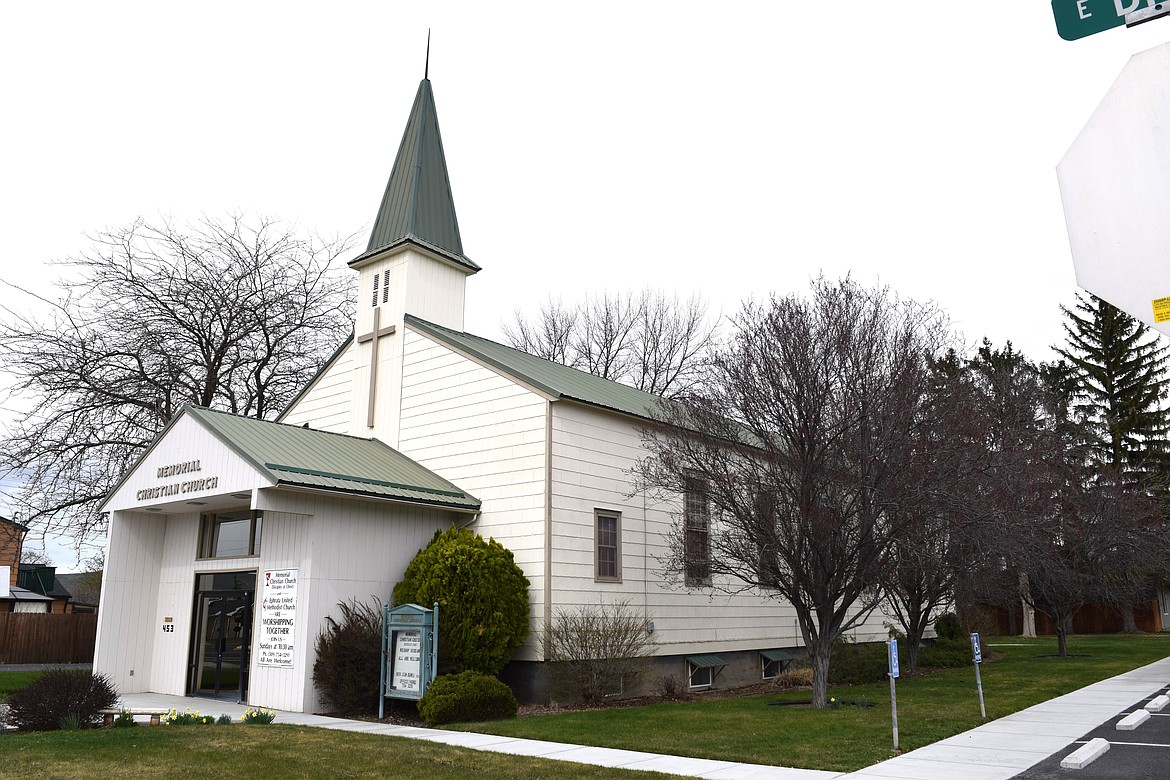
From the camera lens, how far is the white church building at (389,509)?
16641 millimetres

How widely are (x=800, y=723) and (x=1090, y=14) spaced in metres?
11.8

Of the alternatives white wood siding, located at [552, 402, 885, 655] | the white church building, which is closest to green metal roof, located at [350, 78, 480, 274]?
the white church building

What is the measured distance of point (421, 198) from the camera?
22703 millimetres

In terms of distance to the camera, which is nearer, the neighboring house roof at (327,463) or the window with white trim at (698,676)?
the neighboring house roof at (327,463)

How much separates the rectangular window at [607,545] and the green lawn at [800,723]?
9.56ft

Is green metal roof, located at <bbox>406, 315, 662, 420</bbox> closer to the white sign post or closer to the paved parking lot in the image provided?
the white sign post

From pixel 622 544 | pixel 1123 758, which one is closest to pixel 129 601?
pixel 622 544

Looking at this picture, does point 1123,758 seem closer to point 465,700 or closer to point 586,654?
point 586,654

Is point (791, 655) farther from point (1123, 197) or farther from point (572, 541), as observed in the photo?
point (1123, 197)

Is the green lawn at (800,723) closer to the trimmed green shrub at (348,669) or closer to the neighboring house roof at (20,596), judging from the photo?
the trimmed green shrub at (348,669)

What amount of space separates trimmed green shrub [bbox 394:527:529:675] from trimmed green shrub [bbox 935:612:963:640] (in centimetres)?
1853

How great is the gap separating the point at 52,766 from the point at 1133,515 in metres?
28.2

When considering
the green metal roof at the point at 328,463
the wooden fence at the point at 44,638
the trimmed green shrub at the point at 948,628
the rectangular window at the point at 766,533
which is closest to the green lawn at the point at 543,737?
the rectangular window at the point at 766,533

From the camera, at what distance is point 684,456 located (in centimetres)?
1636
